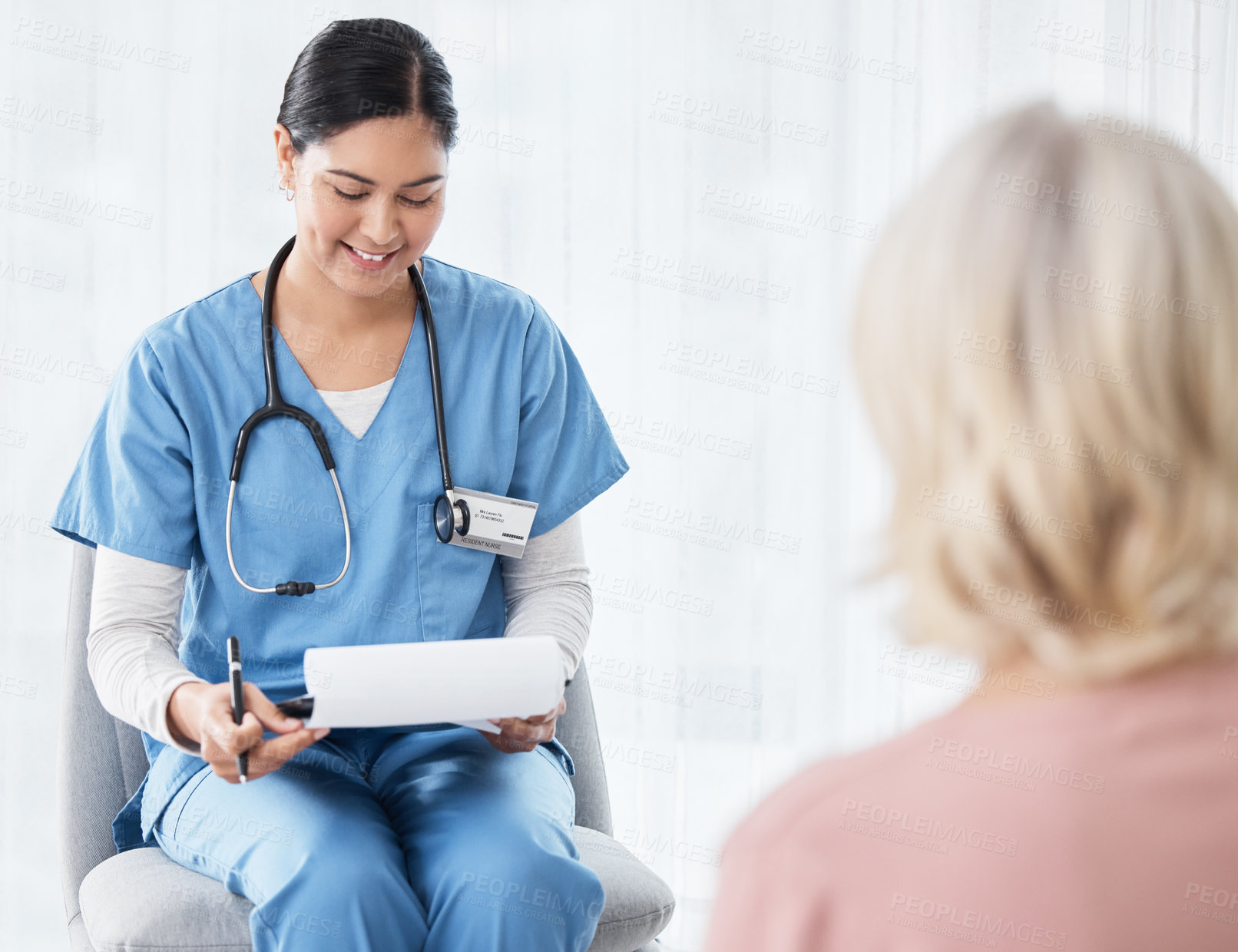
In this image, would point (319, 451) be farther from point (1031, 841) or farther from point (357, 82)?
point (1031, 841)

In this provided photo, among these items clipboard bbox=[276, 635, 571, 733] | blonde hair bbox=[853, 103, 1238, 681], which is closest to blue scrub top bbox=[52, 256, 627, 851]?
clipboard bbox=[276, 635, 571, 733]

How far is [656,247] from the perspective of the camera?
204 cm

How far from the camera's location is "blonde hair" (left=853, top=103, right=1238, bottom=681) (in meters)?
0.48

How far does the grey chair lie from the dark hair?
1.96 ft

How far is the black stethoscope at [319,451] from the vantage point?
4.05 ft

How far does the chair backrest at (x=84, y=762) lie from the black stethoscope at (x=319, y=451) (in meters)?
0.25

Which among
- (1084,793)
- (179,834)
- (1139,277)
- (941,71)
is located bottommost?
(179,834)

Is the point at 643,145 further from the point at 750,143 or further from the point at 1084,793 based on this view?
the point at 1084,793

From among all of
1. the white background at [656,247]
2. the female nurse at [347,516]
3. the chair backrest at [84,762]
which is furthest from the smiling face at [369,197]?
the white background at [656,247]

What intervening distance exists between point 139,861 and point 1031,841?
104 centimetres

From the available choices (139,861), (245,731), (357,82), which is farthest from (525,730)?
(357,82)

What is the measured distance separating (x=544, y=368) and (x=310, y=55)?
0.45m

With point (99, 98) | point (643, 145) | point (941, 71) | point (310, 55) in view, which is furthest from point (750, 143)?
point (99, 98)

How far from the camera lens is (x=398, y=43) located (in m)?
1.25
